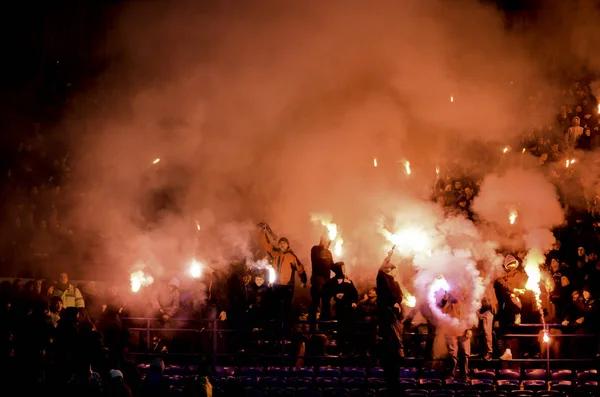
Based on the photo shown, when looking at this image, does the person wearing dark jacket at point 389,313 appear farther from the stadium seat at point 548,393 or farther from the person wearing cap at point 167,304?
the person wearing cap at point 167,304

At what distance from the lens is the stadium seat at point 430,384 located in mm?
9219

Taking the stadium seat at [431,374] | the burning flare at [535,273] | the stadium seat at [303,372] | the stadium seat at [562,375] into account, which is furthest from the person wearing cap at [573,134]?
the stadium seat at [303,372]

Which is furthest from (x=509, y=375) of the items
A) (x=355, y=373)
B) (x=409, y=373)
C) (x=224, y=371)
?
(x=224, y=371)

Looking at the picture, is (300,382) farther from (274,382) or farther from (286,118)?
(286,118)

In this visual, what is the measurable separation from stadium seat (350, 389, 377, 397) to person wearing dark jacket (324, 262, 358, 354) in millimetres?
1111

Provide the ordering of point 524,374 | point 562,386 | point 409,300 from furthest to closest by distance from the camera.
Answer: point 409,300, point 524,374, point 562,386

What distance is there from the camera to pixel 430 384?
30.3 feet

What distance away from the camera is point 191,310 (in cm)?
1129

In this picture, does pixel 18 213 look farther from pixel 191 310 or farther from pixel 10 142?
pixel 191 310

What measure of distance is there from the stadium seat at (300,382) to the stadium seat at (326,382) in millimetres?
104

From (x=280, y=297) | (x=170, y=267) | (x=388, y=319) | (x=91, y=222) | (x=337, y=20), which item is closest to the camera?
(x=388, y=319)

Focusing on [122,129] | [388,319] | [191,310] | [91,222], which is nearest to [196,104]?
[122,129]

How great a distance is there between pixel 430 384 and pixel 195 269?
469cm

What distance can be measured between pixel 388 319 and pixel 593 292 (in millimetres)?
3320
